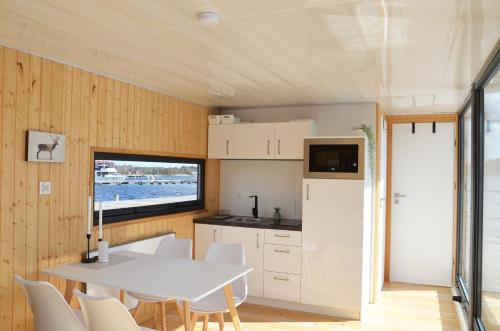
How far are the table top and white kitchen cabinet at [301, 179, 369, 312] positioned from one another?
1.60 m

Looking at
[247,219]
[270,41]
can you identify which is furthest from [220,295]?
[270,41]

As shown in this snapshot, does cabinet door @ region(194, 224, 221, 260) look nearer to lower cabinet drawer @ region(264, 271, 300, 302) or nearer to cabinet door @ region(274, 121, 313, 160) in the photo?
lower cabinet drawer @ region(264, 271, 300, 302)

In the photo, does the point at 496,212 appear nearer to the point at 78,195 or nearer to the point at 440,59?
the point at 440,59

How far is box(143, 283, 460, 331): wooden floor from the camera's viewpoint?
161 inches

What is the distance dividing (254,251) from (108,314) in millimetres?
2654

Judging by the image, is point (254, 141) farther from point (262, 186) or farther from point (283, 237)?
point (283, 237)

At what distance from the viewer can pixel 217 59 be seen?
3.01 metres

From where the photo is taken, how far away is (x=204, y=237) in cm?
485

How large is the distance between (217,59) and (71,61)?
1.16 metres

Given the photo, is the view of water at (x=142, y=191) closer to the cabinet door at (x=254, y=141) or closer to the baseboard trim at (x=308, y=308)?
the cabinet door at (x=254, y=141)

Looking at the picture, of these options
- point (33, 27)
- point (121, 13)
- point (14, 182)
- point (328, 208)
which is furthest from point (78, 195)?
point (328, 208)

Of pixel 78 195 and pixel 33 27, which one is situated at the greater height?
pixel 33 27

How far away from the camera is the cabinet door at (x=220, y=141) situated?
5.06 meters

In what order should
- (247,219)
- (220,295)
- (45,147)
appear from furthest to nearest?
(247,219)
(220,295)
(45,147)
